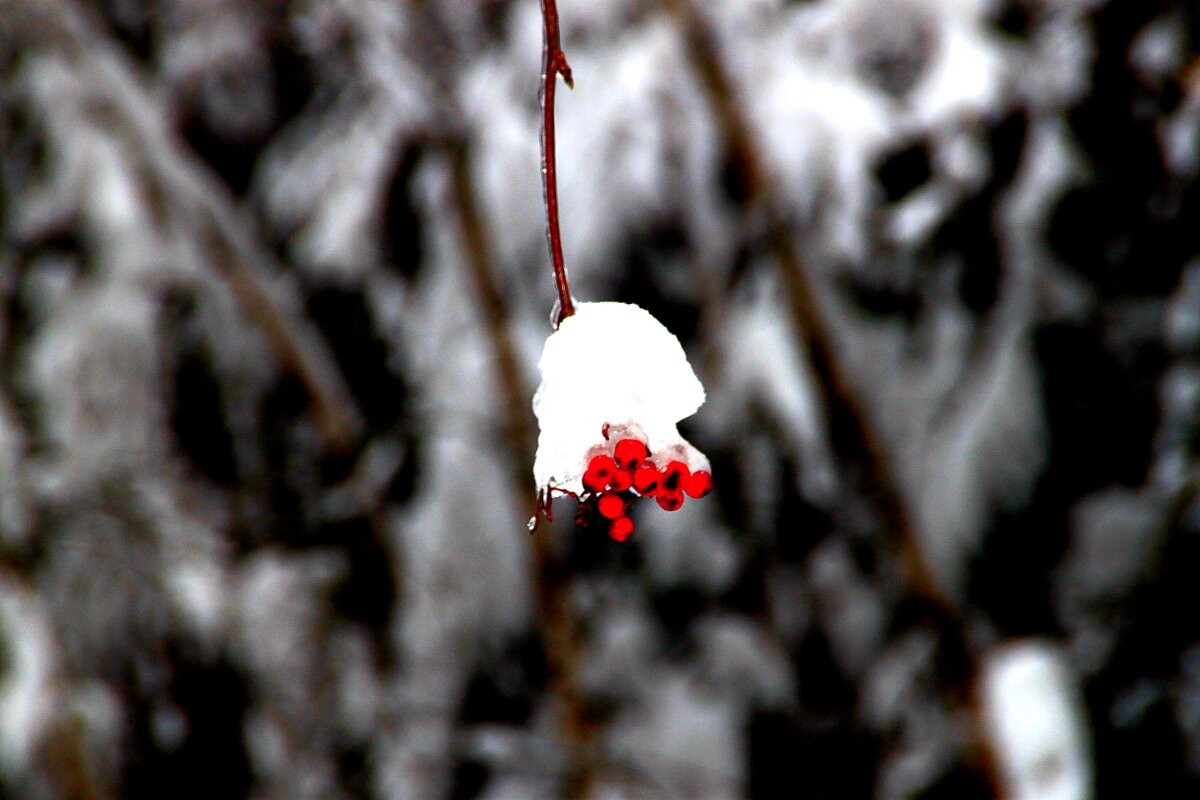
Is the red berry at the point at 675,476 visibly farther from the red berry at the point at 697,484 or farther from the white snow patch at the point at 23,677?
the white snow patch at the point at 23,677

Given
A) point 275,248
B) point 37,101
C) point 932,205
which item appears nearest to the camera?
point 932,205

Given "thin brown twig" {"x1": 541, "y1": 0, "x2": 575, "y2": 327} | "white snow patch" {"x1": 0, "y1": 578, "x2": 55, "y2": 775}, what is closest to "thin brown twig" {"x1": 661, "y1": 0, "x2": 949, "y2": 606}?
"thin brown twig" {"x1": 541, "y1": 0, "x2": 575, "y2": 327}

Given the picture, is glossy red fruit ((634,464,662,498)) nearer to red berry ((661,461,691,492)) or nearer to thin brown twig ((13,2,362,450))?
red berry ((661,461,691,492))

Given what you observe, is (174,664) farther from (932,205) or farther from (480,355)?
(932,205)

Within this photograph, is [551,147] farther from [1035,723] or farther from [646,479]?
[1035,723]

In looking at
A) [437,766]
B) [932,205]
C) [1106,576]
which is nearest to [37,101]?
[437,766]

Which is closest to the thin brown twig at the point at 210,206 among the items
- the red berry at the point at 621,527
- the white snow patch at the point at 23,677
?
the white snow patch at the point at 23,677
